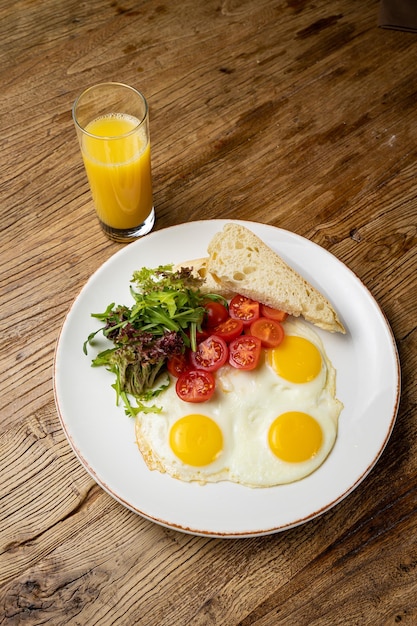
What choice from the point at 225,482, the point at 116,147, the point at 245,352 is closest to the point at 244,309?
the point at 245,352

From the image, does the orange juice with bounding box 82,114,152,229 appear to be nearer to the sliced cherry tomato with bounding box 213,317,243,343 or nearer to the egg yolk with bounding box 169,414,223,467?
the sliced cherry tomato with bounding box 213,317,243,343

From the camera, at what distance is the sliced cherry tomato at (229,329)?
2625 mm

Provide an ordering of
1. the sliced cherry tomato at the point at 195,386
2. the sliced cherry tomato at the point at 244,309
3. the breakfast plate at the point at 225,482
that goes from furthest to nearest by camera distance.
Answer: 1. the sliced cherry tomato at the point at 244,309
2. the sliced cherry tomato at the point at 195,386
3. the breakfast plate at the point at 225,482

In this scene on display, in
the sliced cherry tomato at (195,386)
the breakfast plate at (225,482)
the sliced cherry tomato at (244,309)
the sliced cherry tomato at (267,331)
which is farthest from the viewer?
the sliced cherry tomato at (244,309)

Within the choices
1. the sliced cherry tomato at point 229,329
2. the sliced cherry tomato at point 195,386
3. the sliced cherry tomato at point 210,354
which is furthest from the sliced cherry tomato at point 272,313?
the sliced cherry tomato at point 195,386

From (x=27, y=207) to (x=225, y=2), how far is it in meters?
1.90

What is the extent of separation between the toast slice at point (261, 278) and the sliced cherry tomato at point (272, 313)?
0.03m

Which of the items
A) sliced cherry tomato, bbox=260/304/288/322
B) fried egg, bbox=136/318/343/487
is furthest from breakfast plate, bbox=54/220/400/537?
sliced cherry tomato, bbox=260/304/288/322

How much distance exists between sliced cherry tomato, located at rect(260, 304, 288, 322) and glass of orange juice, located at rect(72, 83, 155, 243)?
2.57 feet

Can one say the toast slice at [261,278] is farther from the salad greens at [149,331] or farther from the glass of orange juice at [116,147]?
the glass of orange juice at [116,147]

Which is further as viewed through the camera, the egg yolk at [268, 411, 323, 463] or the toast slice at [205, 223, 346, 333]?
the toast slice at [205, 223, 346, 333]

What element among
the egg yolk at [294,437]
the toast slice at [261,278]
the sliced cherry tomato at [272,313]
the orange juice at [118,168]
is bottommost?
the egg yolk at [294,437]

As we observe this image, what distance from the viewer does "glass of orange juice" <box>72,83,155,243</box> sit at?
2.67 metres

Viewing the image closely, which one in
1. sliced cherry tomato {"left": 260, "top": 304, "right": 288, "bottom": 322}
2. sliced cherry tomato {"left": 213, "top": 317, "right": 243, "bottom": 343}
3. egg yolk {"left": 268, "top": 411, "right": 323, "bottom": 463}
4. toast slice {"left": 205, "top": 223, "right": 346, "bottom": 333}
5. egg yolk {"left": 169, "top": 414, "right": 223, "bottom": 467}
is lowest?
egg yolk {"left": 268, "top": 411, "right": 323, "bottom": 463}
